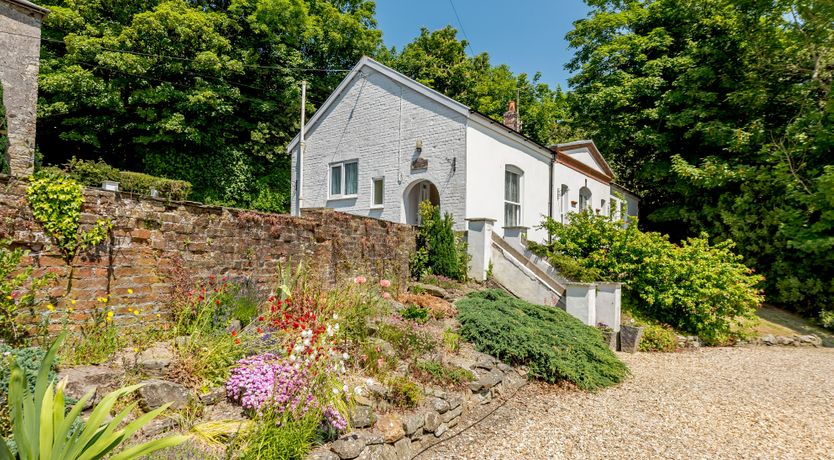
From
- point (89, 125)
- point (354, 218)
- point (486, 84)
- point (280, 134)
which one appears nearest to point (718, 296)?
point (354, 218)

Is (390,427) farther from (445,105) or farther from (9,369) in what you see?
(445,105)

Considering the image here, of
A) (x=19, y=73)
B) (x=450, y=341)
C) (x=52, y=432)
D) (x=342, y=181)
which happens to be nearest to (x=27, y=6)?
(x=19, y=73)

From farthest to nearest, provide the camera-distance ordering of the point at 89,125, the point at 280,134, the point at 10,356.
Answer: the point at 280,134 < the point at 89,125 < the point at 10,356

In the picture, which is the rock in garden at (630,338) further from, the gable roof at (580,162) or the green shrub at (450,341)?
the gable roof at (580,162)

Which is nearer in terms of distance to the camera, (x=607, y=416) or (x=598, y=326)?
(x=607, y=416)

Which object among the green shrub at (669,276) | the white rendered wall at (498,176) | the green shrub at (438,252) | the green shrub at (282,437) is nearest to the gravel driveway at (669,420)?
the green shrub at (282,437)

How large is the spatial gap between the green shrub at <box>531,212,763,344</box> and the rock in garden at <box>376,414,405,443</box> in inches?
293

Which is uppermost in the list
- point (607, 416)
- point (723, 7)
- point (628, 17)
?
point (628, 17)

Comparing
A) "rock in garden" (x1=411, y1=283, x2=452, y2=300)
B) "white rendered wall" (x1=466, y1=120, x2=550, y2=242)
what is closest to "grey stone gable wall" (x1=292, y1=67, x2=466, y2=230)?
"white rendered wall" (x1=466, y1=120, x2=550, y2=242)

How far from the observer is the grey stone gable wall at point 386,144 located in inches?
485

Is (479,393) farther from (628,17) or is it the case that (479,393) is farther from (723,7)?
(628,17)

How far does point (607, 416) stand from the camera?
5457 millimetres

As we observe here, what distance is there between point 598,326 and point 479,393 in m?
5.19

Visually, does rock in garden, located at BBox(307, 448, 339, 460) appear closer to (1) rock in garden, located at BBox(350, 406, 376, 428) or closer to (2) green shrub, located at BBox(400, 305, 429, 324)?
(1) rock in garden, located at BBox(350, 406, 376, 428)
